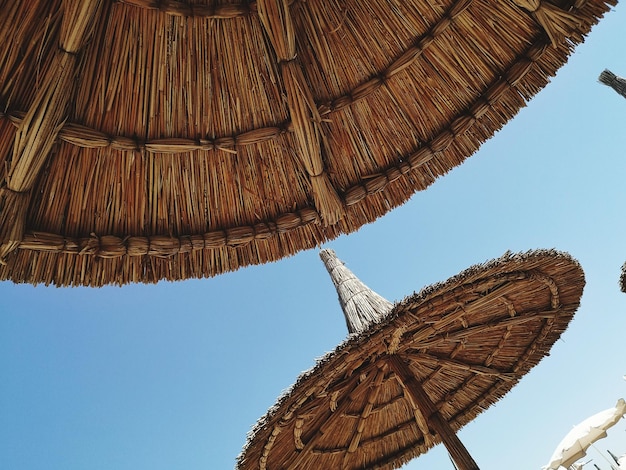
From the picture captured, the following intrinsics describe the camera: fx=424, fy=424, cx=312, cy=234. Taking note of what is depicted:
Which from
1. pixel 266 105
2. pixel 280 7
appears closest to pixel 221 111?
pixel 266 105

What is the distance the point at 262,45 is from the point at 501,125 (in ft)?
4.88

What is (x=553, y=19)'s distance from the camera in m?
2.06

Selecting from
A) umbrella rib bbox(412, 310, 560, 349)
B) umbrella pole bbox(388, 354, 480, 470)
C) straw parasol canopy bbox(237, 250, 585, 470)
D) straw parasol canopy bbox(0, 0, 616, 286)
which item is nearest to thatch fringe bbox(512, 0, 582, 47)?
straw parasol canopy bbox(0, 0, 616, 286)

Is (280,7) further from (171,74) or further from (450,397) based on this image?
Answer: (450,397)

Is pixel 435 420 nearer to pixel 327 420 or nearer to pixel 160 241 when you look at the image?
pixel 327 420

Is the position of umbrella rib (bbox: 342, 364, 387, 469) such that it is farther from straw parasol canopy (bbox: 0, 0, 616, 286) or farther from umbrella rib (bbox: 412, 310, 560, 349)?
straw parasol canopy (bbox: 0, 0, 616, 286)

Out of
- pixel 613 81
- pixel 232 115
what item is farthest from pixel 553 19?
pixel 613 81

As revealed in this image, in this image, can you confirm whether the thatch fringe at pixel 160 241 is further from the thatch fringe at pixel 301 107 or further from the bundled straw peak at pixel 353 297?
the bundled straw peak at pixel 353 297

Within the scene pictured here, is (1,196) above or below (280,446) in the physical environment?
above

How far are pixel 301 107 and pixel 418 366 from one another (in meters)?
4.19

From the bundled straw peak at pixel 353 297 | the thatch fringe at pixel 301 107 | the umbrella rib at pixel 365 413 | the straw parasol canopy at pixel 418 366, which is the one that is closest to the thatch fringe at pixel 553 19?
the thatch fringe at pixel 301 107

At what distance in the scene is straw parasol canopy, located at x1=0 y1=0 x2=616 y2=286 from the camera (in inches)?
81.1

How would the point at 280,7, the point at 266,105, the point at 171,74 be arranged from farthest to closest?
1. the point at 266,105
2. the point at 171,74
3. the point at 280,7

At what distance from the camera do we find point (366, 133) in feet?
8.73
